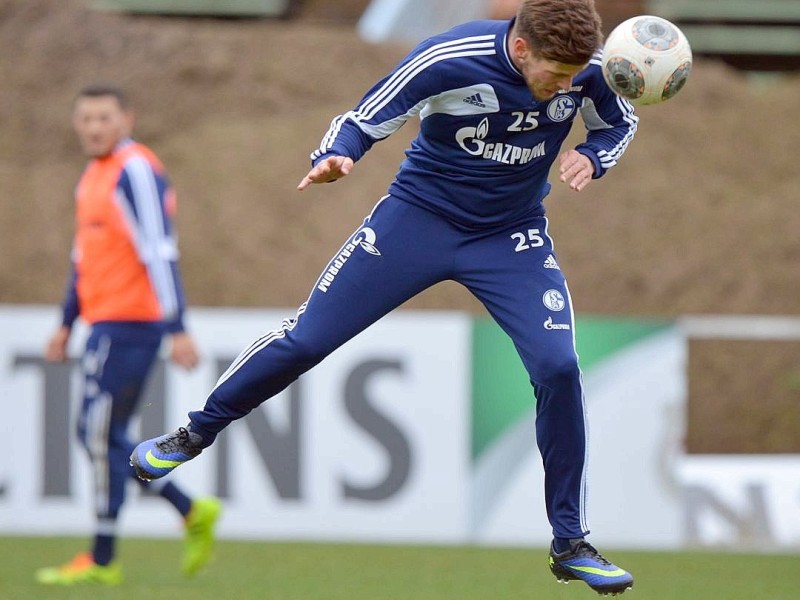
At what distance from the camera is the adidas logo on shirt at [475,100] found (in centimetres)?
527

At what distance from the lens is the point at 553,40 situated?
4.99 meters

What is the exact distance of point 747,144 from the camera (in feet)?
55.8

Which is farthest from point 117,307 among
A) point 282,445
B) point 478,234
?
point 478,234

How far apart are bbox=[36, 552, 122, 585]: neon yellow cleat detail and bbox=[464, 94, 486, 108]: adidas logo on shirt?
3.59 metres

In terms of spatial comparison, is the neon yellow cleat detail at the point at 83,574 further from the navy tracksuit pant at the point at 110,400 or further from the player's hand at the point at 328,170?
the player's hand at the point at 328,170

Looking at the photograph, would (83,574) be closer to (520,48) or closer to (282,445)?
(282,445)

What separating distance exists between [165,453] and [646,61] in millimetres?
2325

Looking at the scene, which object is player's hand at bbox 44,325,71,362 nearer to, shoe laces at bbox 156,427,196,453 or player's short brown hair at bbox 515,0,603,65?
shoe laces at bbox 156,427,196,453

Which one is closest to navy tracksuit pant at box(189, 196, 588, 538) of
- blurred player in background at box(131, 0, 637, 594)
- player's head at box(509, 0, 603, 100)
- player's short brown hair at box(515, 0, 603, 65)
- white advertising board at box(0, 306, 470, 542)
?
blurred player in background at box(131, 0, 637, 594)

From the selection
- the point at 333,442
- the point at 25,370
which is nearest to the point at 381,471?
the point at 333,442

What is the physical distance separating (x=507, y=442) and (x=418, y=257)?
15.2 feet

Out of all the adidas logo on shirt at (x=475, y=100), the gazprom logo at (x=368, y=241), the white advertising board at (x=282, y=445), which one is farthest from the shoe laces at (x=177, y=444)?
the white advertising board at (x=282, y=445)

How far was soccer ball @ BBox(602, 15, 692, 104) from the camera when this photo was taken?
16.6 feet

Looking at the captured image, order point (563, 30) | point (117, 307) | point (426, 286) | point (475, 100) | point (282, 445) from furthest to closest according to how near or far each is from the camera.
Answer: point (282, 445)
point (117, 307)
point (426, 286)
point (475, 100)
point (563, 30)
